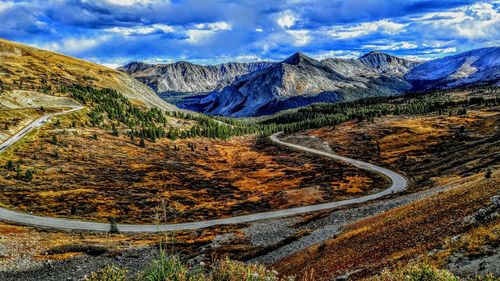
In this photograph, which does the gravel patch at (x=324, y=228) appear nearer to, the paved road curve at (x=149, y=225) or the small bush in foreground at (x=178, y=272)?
the paved road curve at (x=149, y=225)

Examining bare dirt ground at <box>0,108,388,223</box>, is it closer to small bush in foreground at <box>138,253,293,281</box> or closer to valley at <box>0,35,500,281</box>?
valley at <box>0,35,500,281</box>

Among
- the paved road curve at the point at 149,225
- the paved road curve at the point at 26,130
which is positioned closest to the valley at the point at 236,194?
the paved road curve at the point at 149,225

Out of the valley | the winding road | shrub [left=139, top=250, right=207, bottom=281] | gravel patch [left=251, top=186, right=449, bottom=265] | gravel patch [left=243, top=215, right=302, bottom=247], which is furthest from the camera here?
the winding road

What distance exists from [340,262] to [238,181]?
81104 mm

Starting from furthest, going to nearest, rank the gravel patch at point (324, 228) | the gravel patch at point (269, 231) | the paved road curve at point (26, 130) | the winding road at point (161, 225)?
the paved road curve at point (26, 130) < the winding road at point (161, 225) < the gravel patch at point (269, 231) < the gravel patch at point (324, 228)

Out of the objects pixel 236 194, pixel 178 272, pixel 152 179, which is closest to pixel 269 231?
pixel 236 194

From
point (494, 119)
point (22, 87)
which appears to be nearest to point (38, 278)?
point (494, 119)

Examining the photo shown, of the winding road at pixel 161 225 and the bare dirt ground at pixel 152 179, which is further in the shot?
the bare dirt ground at pixel 152 179

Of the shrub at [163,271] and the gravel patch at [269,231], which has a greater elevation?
the shrub at [163,271]

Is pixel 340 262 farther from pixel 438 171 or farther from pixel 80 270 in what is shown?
pixel 438 171

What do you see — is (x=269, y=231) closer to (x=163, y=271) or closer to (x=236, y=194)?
(x=236, y=194)

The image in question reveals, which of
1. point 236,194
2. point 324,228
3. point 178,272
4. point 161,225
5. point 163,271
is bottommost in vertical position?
point 236,194

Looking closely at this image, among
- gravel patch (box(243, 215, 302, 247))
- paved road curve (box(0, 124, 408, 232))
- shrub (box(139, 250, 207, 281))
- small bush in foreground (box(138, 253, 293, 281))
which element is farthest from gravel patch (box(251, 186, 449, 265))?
shrub (box(139, 250, 207, 281))

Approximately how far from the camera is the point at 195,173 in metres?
118
